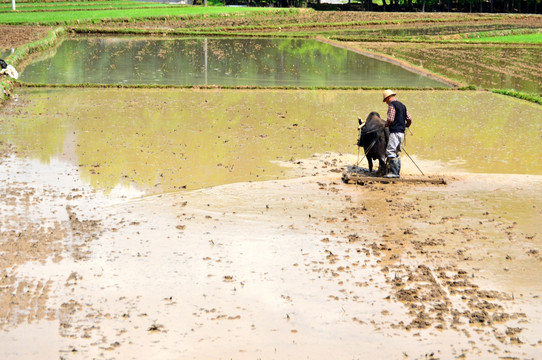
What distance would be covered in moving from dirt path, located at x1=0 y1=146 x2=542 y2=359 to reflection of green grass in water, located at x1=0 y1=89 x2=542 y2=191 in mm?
986

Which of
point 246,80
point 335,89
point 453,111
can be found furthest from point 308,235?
point 246,80

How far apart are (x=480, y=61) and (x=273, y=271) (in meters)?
21.8

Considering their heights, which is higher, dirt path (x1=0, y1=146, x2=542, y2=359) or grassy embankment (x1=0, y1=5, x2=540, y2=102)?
grassy embankment (x1=0, y1=5, x2=540, y2=102)

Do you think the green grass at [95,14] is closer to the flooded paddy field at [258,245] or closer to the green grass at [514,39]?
the green grass at [514,39]

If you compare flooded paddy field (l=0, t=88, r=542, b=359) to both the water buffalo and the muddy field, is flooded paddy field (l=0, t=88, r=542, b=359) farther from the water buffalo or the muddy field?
the water buffalo

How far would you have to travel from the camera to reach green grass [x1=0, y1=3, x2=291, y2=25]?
37.0 metres

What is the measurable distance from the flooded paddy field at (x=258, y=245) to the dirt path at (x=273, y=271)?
19 mm

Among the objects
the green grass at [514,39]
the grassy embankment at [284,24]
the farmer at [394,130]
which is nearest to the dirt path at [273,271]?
the farmer at [394,130]

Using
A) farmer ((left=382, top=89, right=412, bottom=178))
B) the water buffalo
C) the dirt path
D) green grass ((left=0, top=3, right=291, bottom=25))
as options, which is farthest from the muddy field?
green grass ((left=0, top=3, right=291, bottom=25))

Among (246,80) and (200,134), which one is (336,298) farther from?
(246,80)

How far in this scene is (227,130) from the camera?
42.8ft

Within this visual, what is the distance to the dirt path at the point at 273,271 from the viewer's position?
5520mm

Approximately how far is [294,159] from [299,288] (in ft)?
16.1

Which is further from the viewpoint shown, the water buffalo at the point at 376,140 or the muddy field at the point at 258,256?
the water buffalo at the point at 376,140
